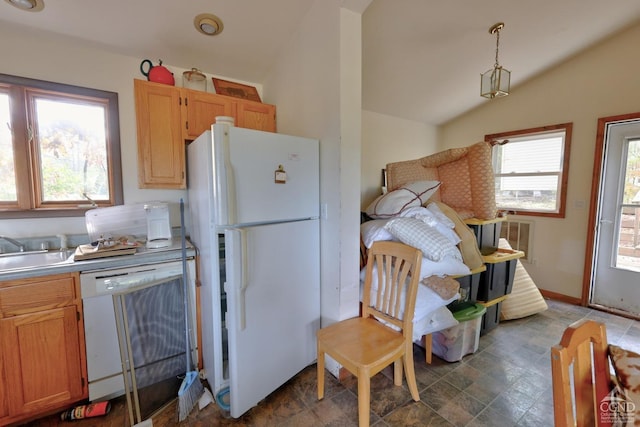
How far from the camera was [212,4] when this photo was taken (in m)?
→ 1.79

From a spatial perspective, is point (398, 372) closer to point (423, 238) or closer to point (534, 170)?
point (423, 238)

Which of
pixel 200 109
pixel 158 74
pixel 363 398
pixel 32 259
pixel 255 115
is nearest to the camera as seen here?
pixel 363 398

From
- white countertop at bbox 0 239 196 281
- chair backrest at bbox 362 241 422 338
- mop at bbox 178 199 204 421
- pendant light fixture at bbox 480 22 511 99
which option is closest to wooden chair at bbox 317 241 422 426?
chair backrest at bbox 362 241 422 338

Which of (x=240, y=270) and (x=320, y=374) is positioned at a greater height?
(x=240, y=270)

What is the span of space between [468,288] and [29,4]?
11.6 feet

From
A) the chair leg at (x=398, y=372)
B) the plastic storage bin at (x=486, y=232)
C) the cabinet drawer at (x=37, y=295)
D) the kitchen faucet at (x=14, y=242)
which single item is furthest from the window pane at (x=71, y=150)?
the plastic storage bin at (x=486, y=232)

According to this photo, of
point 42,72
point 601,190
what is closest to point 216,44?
point 42,72

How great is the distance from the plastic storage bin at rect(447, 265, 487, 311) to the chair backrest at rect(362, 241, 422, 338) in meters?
0.66

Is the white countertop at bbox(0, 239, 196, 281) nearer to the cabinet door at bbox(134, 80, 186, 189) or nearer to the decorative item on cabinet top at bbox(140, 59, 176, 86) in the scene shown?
the cabinet door at bbox(134, 80, 186, 189)

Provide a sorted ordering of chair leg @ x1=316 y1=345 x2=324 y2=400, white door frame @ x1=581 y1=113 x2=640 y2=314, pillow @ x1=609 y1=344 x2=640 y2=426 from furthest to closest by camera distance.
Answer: white door frame @ x1=581 y1=113 x2=640 y2=314, chair leg @ x1=316 y1=345 x2=324 y2=400, pillow @ x1=609 y1=344 x2=640 y2=426

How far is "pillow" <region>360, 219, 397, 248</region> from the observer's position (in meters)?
1.98

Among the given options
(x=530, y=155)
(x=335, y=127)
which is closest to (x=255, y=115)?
(x=335, y=127)

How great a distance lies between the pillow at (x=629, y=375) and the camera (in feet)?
2.19

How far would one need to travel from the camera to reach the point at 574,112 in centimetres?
305
